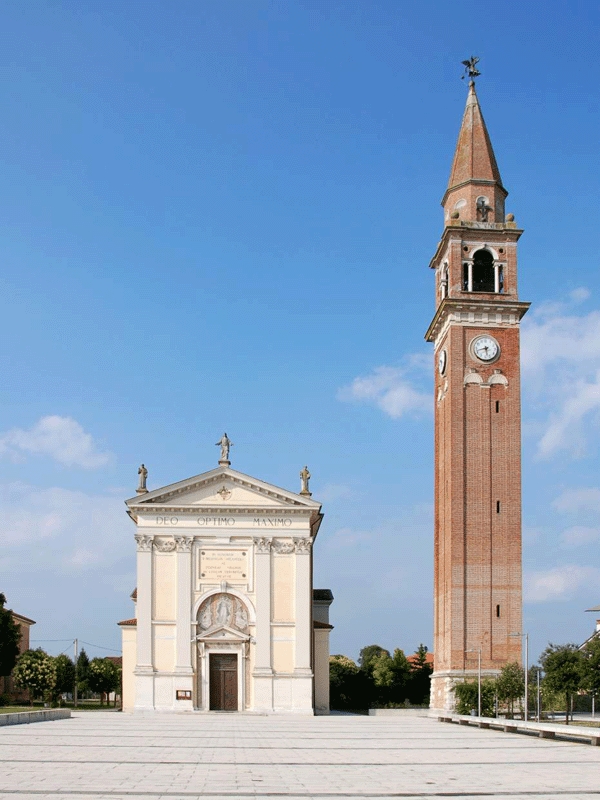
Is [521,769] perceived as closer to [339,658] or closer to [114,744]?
[114,744]

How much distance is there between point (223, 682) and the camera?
51406mm

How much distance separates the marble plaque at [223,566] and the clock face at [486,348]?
53.4 ft

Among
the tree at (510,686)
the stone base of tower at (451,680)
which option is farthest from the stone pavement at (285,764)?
the stone base of tower at (451,680)

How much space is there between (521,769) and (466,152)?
44.3 metres

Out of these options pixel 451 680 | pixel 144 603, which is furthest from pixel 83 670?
pixel 451 680

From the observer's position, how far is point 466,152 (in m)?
59.4

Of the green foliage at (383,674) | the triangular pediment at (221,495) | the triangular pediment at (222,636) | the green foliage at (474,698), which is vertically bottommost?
the green foliage at (383,674)

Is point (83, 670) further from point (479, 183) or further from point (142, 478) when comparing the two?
point (479, 183)

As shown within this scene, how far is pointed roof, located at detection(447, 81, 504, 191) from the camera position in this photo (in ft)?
192

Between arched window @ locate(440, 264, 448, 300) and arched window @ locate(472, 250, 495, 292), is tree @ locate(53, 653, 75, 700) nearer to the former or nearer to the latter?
arched window @ locate(440, 264, 448, 300)

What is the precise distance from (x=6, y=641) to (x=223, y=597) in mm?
15973

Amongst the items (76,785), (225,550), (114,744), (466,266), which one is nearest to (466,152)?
(466,266)

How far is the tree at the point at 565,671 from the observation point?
4819cm

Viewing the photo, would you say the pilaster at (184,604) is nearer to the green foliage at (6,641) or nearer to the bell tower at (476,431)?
the bell tower at (476,431)
